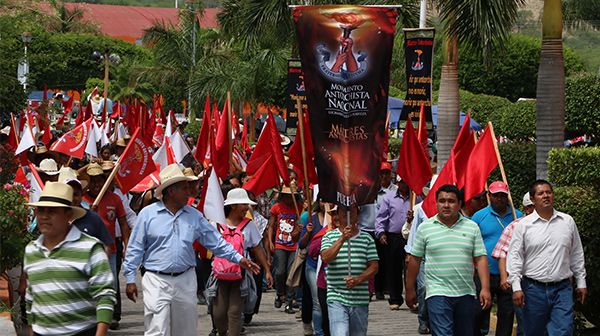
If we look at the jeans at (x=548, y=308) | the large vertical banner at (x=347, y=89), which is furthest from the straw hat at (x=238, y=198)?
the jeans at (x=548, y=308)

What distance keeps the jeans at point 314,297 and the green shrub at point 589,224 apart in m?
2.43

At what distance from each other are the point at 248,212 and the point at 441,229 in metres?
3.65

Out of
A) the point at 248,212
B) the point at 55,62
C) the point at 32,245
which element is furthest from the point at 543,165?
the point at 55,62

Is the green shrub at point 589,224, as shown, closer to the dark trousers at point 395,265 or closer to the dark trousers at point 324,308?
the dark trousers at point 324,308

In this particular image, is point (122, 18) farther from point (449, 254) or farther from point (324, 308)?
point (449, 254)

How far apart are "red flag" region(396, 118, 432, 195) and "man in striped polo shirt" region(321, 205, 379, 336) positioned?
4.55 m

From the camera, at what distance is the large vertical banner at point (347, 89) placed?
9.90 m

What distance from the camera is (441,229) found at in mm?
9578

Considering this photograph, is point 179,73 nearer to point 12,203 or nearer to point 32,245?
point 12,203

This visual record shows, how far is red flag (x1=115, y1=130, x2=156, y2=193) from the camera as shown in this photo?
13594 millimetres

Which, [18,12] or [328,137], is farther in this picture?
[18,12]

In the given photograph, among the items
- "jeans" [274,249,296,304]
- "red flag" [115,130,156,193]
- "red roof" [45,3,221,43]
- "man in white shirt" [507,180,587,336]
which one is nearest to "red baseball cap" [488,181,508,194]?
"man in white shirt" [507,180,587,336]

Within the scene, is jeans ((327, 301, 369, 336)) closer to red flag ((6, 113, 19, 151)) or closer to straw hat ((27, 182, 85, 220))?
straw hat ((27, 182, 85, 220))

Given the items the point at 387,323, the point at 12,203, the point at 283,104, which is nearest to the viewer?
the point at 12,203
